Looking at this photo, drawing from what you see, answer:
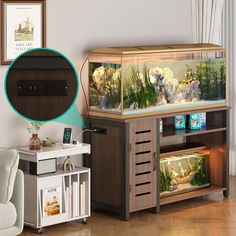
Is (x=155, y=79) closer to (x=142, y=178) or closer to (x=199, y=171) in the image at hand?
(x=142, y=178)

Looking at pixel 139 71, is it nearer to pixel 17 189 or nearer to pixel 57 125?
pixel 57 125

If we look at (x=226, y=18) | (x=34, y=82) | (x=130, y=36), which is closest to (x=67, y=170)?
(x=34, y=82)

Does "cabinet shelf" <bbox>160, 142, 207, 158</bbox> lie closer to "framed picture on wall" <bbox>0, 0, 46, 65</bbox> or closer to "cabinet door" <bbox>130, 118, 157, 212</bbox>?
"cabinet door" <bbox>130, 118, 157, 212</bbox>

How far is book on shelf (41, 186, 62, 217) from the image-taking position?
232 inches

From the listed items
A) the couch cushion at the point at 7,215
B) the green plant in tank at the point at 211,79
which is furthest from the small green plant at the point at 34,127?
the green plant in tank at the point at 211,79

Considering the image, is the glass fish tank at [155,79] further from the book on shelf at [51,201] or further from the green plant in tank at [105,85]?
the book on shelf at [51,201]

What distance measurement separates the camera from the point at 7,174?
5344mm

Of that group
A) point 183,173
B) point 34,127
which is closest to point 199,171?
point 183,173

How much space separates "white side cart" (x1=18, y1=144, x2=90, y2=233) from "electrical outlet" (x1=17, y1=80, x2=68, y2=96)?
0.44 meters

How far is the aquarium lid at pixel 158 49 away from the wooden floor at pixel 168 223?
140 centimetres

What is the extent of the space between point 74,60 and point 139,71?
578 mm

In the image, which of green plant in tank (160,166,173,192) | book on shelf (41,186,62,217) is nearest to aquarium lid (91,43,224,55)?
green plant in tank (160,166,173,192)

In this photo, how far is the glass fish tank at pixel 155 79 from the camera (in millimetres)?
6254

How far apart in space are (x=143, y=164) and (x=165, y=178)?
0.44m
